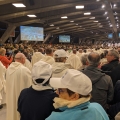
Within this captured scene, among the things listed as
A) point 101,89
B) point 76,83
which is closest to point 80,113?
point 76,83

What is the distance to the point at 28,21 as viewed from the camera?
20.0 m

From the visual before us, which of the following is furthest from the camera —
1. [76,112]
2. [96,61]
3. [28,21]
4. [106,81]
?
[28,21]

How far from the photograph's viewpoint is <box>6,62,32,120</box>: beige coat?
446 centimetres

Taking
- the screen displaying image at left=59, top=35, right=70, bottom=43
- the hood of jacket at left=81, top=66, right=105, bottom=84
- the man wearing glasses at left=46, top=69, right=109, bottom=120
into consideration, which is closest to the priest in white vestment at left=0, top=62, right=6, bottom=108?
the hood of jacket at left=81, top=66, right=105, bottom=84

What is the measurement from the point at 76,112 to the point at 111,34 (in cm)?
4368

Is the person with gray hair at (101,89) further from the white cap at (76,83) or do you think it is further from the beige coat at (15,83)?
the beige coat at (15,83)

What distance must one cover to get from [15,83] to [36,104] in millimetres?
2173

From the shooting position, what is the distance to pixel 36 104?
7.98 feet

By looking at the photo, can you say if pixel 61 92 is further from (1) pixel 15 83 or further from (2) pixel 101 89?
(1) pixel 15 83

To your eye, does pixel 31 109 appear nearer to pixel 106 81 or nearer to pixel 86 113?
pixel 86 113

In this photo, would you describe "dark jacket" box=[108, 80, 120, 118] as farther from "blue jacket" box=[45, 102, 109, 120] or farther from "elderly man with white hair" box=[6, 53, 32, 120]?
"elderly man with white hair" box=[6, 53, 32, 120]

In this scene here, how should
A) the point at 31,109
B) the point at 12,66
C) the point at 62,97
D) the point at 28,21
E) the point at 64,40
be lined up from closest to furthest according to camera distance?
the point at 62,97
the point at 31,109
the point at 12,66
the point at 28,21
the point at 64,40

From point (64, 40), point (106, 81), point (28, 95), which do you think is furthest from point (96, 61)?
point (64, 40)

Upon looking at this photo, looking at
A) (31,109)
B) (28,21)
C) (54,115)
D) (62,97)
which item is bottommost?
(31,109)
